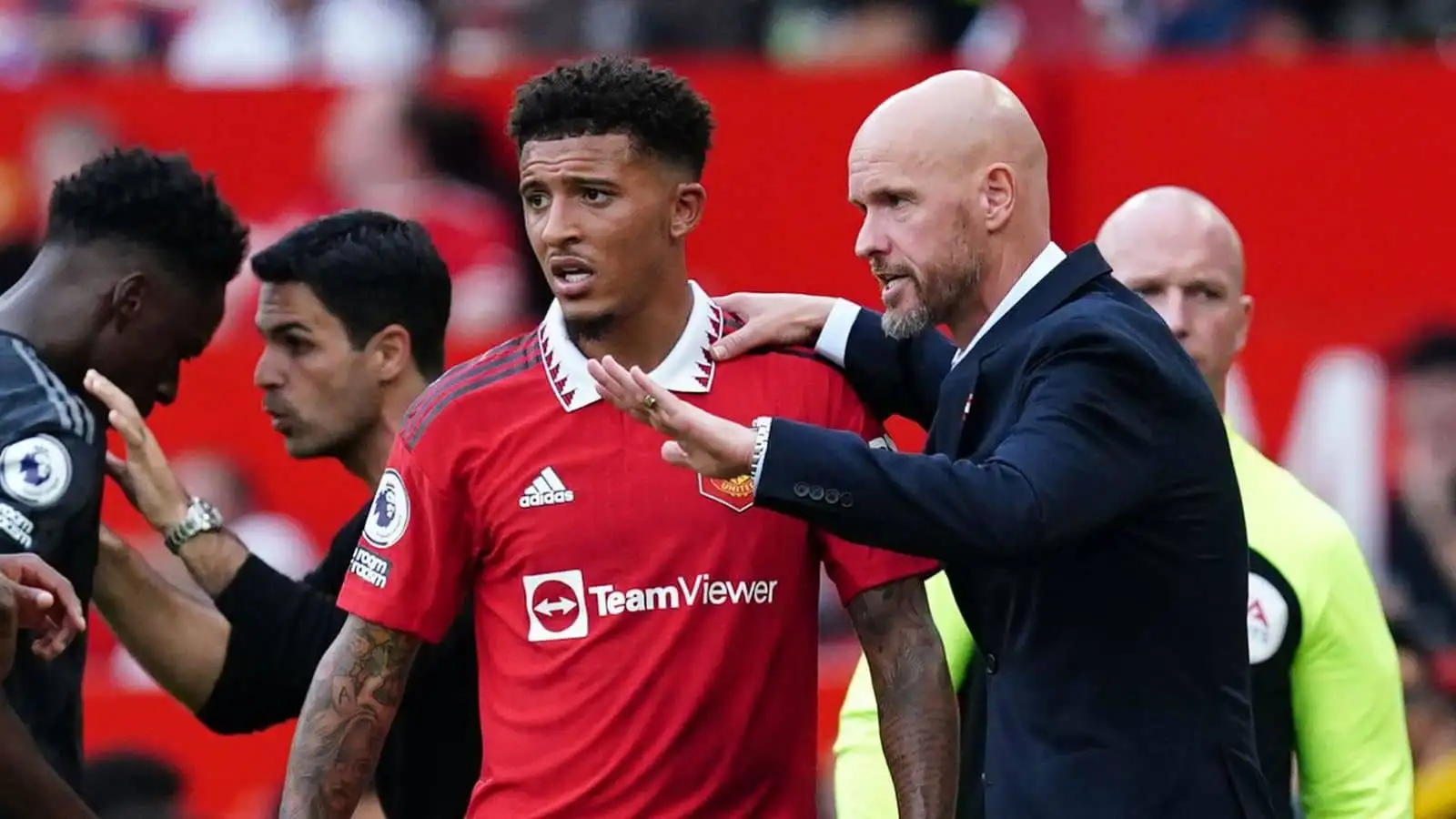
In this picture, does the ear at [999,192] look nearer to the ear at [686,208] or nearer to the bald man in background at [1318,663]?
the ear at [686,208]

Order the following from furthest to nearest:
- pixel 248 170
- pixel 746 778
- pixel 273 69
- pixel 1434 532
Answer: pixel 273 69 < pixel 248 170 < pixel 1434 532 < pixel 746 778

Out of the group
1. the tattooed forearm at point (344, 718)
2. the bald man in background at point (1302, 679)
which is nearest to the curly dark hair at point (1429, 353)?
the bald man in background at point (1302, 679)

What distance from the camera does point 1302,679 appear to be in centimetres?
526

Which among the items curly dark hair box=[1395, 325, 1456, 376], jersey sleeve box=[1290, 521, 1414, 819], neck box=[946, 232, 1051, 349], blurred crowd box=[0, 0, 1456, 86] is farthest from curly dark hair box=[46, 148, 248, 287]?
curly dark hair box=[1395, 325, 1456, 376]

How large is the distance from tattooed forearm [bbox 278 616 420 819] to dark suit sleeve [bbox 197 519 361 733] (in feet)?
2.26

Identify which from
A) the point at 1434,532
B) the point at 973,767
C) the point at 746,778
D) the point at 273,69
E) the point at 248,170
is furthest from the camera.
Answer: the point at 273,69

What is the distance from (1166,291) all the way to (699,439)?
2036mm

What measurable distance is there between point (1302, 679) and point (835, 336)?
1249 millimetres

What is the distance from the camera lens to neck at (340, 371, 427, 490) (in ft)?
18.4

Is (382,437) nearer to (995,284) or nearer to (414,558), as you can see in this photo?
(414,558)

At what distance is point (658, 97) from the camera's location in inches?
181

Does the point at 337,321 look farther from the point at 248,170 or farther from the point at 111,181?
the point at 248,170

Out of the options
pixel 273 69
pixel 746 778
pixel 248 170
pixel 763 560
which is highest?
pixel 273 69

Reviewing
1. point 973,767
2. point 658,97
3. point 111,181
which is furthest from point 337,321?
point 973,767
